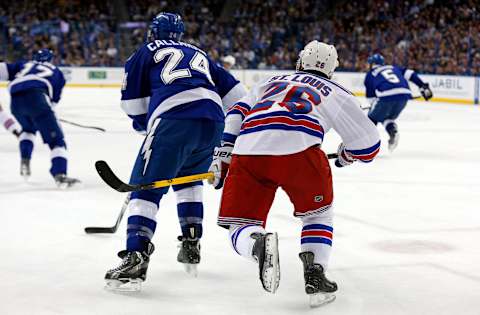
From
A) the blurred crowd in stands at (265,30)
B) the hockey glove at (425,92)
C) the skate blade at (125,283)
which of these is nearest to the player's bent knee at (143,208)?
the skate blade at (125,283)

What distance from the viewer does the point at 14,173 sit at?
23.1 feet

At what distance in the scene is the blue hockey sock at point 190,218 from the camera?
3.66 metres

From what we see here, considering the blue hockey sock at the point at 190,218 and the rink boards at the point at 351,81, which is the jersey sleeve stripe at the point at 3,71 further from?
the rink boards at the point at 351,81

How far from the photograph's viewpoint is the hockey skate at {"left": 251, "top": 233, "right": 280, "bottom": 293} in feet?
8.94

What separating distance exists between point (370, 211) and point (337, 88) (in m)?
2.40

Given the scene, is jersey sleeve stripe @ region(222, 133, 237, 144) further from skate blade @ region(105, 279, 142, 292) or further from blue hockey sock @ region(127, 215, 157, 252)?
skate blade @ region(105, 279, 142, 292)

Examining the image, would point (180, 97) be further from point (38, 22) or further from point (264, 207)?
point (38, 22)

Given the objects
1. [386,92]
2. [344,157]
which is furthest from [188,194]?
[386,92]

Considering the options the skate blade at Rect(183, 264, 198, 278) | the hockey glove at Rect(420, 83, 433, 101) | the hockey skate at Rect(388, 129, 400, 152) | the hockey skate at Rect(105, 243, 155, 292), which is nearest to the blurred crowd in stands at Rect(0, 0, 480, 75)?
the hockey glove at Rect(420, 83, 433, 101)

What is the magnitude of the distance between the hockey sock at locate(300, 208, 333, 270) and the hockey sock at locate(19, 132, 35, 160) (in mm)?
4039

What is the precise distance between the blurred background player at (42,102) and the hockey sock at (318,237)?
3.54 meters

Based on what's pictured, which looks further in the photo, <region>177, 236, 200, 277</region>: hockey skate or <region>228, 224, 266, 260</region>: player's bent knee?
<region>177, 236, 200, 277</region>: hockey skate

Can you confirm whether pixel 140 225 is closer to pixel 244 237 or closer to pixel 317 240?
pixel 244 237

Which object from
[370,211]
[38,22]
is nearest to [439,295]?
[370,211]
